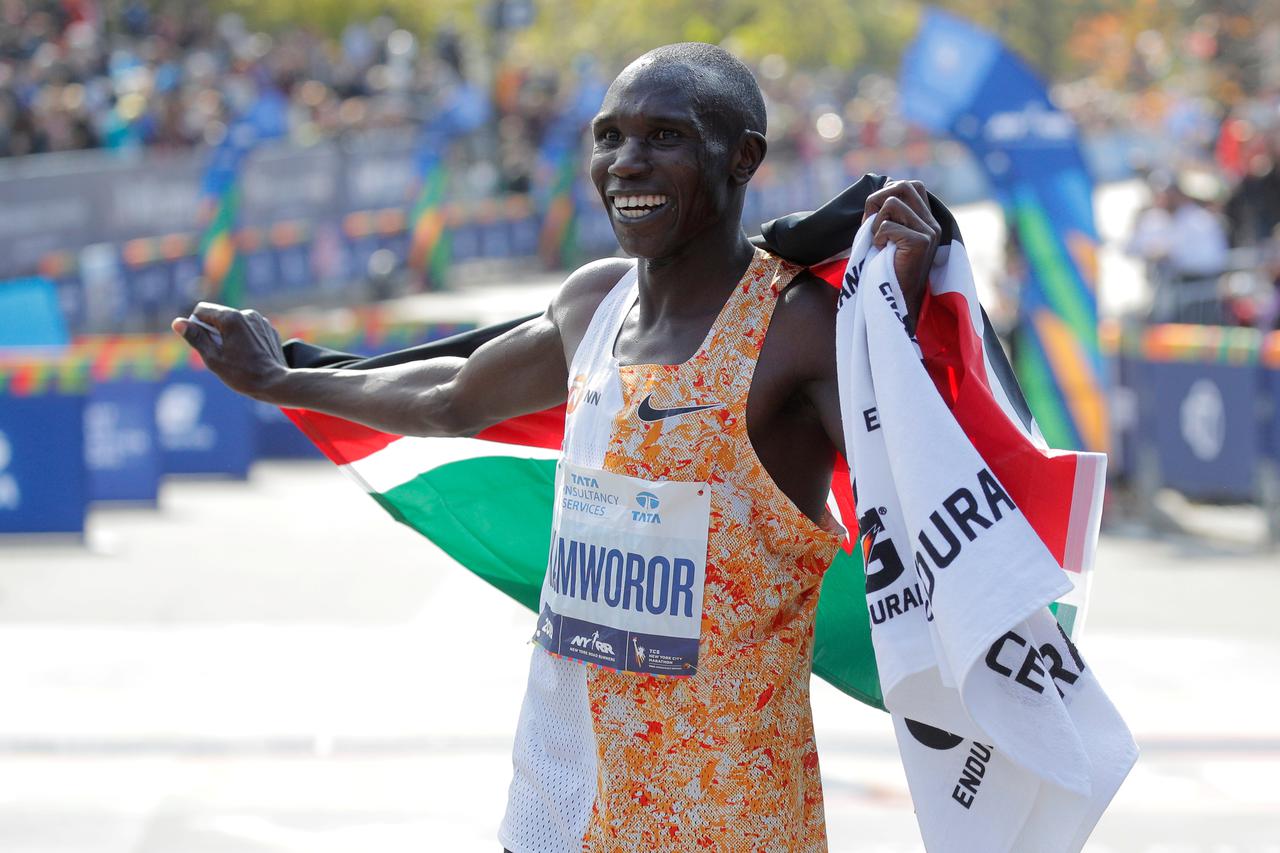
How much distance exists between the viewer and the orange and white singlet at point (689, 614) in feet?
9.43

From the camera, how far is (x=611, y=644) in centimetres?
297

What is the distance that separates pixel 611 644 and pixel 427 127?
Result: 22.4 m

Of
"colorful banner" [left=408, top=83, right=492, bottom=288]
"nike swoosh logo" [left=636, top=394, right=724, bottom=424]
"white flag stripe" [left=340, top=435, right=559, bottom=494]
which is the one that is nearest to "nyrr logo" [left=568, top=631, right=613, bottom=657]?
"nike swoosh logo" [left=636, top=394, right=724, bottom=424]

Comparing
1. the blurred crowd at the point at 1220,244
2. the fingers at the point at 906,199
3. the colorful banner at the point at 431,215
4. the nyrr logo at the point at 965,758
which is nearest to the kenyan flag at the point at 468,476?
the fingers at the point at 906,199

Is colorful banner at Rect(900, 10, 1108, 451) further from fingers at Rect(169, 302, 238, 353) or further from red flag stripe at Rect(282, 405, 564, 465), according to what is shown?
fingers at Rect(169, 302, 238, 353)

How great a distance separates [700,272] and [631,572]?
0.50 metres

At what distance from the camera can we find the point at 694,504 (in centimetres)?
288

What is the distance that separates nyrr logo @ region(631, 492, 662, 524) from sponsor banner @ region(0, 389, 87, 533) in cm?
783

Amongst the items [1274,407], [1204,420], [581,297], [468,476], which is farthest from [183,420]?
[581,297]

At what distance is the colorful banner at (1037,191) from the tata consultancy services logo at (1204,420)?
52 cm

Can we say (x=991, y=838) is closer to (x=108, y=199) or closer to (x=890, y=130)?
(x=108, y=199)

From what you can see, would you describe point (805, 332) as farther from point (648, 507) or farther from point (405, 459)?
point (405, 459)

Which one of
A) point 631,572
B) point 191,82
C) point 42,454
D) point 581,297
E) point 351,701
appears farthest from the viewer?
point 191,82

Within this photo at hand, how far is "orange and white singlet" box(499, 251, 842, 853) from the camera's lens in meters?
2.87
